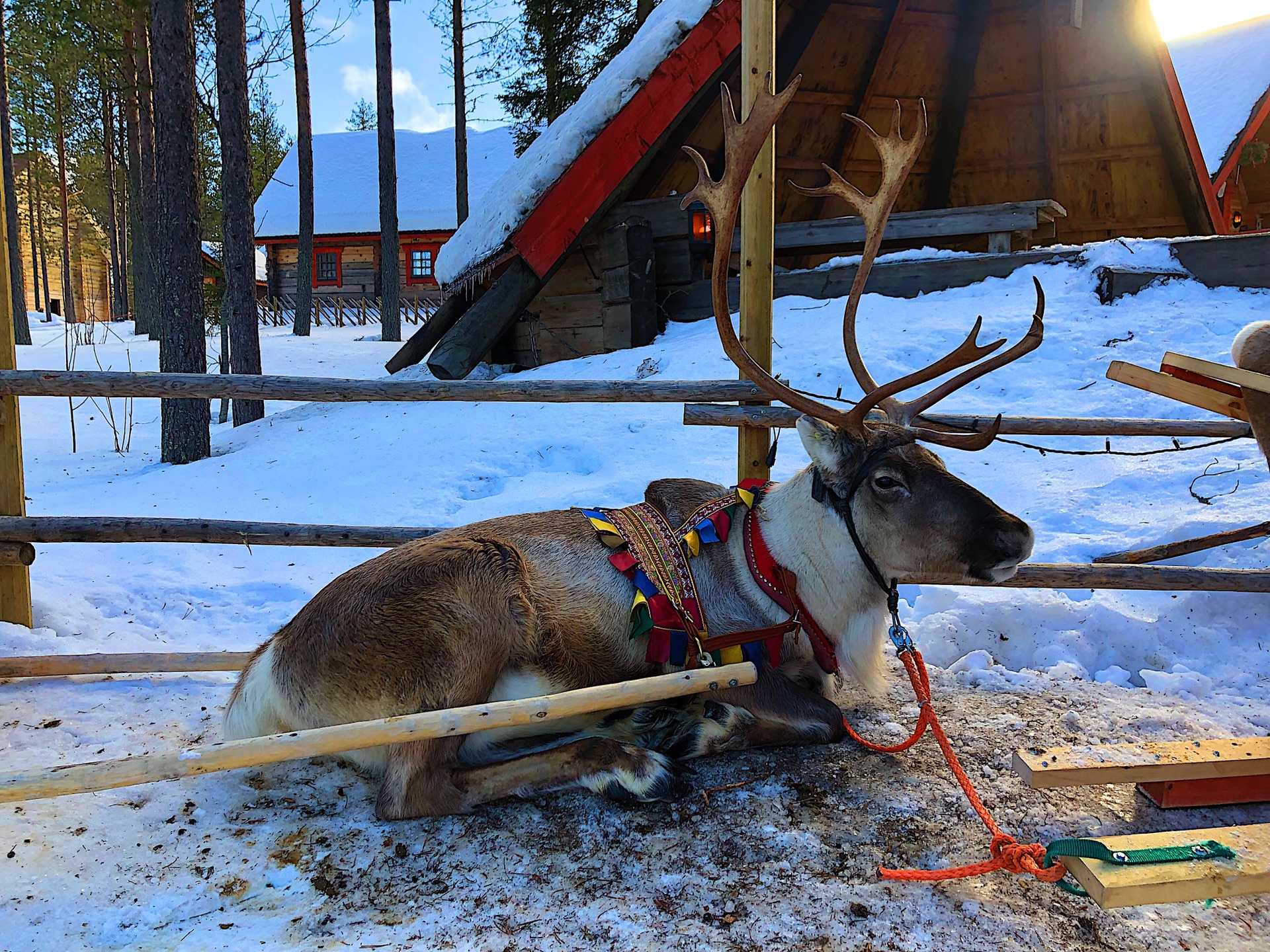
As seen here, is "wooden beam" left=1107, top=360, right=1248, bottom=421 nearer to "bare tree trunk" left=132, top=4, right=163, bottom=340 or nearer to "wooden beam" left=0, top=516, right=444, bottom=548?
"wooden beam" left=0, top=516, right=444, bottom=548

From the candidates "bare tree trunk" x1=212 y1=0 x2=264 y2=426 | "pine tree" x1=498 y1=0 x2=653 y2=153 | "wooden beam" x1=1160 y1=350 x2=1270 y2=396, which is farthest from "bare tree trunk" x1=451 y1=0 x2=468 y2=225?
"wooden beam" x1=1160 y1=350 x2=1270 y2=396

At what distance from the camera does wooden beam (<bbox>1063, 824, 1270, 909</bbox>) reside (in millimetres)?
1637

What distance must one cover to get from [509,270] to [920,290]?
417 centimetres

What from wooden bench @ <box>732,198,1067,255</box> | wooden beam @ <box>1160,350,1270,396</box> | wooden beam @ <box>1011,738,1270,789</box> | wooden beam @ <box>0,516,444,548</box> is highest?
wooden bench @ <box>732,198,1067,255</box>

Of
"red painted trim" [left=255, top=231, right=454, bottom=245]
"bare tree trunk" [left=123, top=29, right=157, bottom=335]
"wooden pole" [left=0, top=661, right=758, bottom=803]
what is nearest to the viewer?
"wooden pole" [left=0, top=661, right=758, bottom=803]

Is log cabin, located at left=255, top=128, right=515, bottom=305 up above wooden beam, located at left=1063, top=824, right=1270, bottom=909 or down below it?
above

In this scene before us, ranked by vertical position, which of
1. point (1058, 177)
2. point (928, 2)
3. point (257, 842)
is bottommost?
point (257, 842)

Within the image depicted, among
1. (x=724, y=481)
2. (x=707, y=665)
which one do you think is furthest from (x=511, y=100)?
(x=707, y=665)

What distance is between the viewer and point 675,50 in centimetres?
800

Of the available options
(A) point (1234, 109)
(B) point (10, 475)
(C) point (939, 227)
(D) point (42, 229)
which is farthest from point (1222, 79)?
(D) point (42, 229)

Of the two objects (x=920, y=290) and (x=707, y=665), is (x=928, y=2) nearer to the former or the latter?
(x=920, y=290)

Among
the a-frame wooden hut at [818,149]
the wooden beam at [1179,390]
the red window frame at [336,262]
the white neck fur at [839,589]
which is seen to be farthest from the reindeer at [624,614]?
the red window frame at [336,262]

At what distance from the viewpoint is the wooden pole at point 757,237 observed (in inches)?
150

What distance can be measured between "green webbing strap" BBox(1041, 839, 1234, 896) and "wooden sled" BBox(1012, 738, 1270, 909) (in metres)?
0.01
